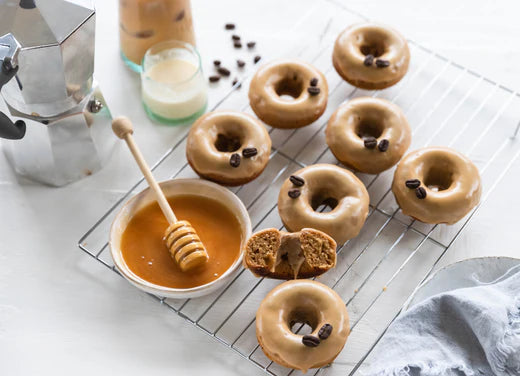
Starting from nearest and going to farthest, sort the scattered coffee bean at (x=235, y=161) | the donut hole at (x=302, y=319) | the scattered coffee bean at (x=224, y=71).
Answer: the donut hole at (x=302, y=319), the scattered coffee bean at (x=235, y=161), the scattered coffee bean at (x=224, y=71)

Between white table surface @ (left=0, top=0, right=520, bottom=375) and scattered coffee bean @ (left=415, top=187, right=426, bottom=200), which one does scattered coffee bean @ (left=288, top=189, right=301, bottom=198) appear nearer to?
scattered coffee bean @ (left=415, top=187, right=426, bottom=200)

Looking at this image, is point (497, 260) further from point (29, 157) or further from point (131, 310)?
point (29, 157)

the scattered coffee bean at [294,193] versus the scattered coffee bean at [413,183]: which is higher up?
the scattered coffee bean at [413,183]

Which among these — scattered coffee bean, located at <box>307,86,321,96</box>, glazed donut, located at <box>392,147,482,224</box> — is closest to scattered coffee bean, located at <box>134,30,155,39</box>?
scattered coffee bean, located at <box>307,86,321,96</box>

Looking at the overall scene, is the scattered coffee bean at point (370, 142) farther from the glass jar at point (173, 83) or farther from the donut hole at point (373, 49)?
the glass jar at point (173, 83)

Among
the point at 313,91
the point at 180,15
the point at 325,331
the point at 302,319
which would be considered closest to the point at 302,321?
the point at 302,319

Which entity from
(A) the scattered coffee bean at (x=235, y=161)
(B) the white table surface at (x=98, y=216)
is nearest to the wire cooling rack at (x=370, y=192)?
(B) the white table surface at (x=98, y=216)

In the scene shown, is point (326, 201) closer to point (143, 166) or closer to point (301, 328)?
point (301, 328)
